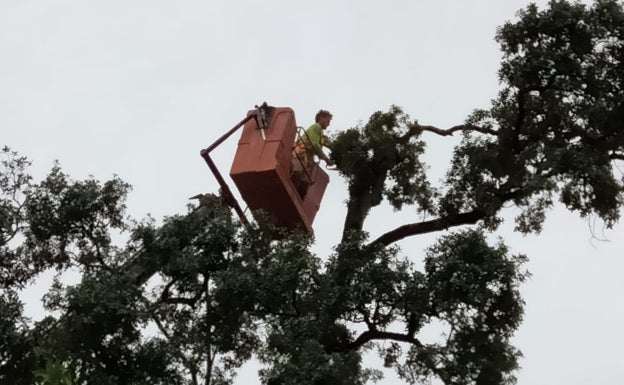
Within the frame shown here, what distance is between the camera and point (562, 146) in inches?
567

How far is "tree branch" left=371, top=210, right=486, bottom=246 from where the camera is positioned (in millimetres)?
15594

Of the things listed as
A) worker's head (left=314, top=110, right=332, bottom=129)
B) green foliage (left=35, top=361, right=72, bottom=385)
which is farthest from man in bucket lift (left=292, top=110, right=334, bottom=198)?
green foliage (left=35, top=361, right=72, bottom=385)

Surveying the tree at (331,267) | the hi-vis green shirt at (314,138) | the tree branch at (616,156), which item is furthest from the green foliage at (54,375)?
the tree branch at (616,156)

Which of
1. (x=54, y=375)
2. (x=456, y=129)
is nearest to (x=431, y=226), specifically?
(x=456, y=129)

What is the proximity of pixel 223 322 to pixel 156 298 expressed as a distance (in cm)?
77

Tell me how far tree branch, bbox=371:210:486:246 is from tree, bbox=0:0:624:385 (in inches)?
1.1

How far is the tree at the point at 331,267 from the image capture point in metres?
13.2

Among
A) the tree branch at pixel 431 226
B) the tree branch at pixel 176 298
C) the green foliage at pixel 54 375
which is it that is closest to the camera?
the green foliage at pixel 54 375

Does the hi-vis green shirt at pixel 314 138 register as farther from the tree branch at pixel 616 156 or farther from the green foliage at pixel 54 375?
the green foliage at pixel 54 375

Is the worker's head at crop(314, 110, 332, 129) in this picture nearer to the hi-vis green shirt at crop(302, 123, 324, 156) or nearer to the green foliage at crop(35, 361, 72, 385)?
the hi-vis green shirt at crop(302, 123, 324, 156)

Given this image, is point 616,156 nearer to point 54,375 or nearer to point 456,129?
point 456,129

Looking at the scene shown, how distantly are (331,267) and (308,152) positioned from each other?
3319mm

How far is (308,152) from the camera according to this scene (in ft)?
54.9

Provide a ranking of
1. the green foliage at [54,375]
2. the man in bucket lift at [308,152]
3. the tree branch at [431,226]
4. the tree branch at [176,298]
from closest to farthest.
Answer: the green foliage at [54,375]
the tree branch at [176,298]
the tree branch at [431,226]
the man in bucket lift at [308,152]
